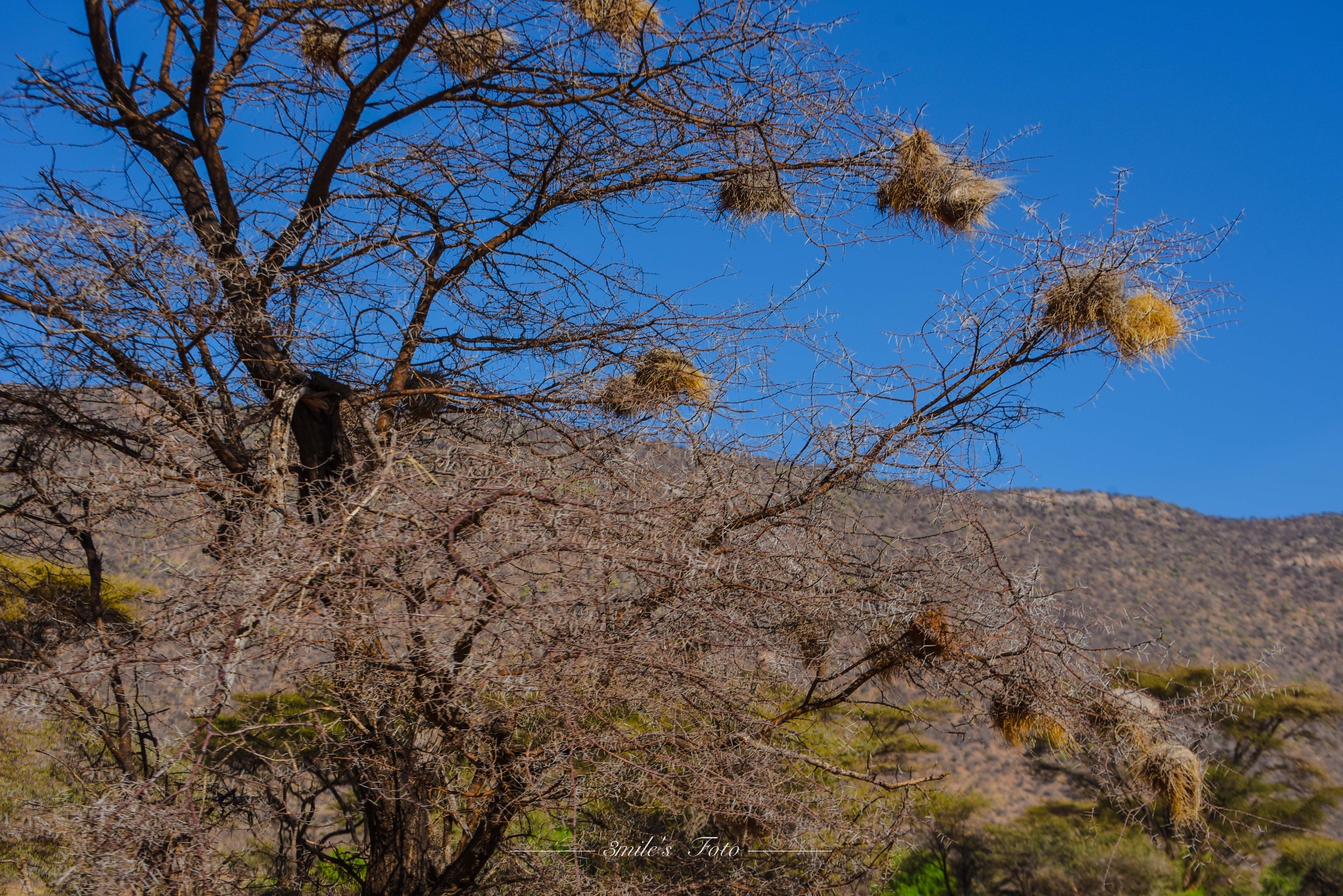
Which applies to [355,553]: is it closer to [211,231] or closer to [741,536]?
[741,536]

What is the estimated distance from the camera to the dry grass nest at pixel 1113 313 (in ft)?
14.7

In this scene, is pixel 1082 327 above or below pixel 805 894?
above

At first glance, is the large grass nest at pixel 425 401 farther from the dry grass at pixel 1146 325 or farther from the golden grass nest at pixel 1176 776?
the golden grass nest at pixel 1176 776

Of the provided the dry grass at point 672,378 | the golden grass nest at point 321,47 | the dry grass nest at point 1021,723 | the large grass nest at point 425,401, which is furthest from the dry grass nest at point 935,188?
the golden grass nest at point 321,47

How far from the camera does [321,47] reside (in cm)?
530

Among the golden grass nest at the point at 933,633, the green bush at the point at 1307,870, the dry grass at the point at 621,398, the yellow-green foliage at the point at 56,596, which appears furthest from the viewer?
the green bush at the point at 1307,870

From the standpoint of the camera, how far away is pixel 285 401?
4.30 metres

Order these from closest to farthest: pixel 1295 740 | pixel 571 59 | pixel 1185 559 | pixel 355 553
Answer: pixel 355 553 → pixel 571 59 → pixel 1295 740 → pixel 1185 559

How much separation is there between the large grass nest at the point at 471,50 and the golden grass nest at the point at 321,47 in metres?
0.49

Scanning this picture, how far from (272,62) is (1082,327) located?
4.50m

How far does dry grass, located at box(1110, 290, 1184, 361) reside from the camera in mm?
4523

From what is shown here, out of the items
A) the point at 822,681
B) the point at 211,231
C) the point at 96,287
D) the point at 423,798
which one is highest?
the point at 211,231

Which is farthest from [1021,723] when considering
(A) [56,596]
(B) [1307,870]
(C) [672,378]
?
(B) [1307,870]

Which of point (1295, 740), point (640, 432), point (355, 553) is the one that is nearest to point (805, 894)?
point (640, 432)
